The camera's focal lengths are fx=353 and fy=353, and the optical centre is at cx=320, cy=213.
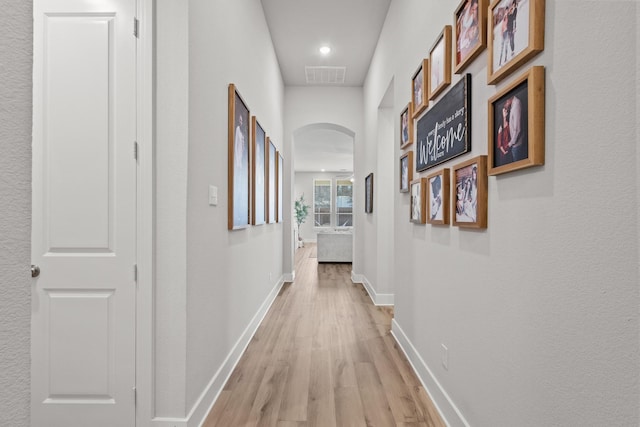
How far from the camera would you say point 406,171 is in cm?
279

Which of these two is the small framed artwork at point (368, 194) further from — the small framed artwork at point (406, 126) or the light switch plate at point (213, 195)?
the light switch plate at point (213, 195)

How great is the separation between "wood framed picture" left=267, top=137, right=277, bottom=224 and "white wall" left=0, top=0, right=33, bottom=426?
3128 mm

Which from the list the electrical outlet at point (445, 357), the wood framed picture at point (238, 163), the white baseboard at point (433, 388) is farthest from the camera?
the wood framed picture at point (238, 163)

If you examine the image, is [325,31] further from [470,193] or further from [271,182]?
[470,193]

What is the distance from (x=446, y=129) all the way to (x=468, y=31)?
47 cm

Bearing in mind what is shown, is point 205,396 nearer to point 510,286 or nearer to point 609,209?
point 510,286

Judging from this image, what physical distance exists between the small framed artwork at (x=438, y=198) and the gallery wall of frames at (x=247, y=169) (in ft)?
4.25

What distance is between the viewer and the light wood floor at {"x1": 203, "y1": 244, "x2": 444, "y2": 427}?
75.0 inches

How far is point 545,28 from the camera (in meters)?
1.05

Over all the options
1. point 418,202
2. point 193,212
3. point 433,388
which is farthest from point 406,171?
point 193,212

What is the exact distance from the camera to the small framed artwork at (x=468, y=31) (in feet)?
4.73

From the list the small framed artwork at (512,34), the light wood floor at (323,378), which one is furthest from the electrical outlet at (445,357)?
the small framed artwork at (512,34)

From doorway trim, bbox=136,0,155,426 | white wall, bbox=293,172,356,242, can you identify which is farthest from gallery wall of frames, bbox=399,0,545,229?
white wall, bbox=293,172,356,242

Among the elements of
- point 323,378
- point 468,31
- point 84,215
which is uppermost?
point 468,31
